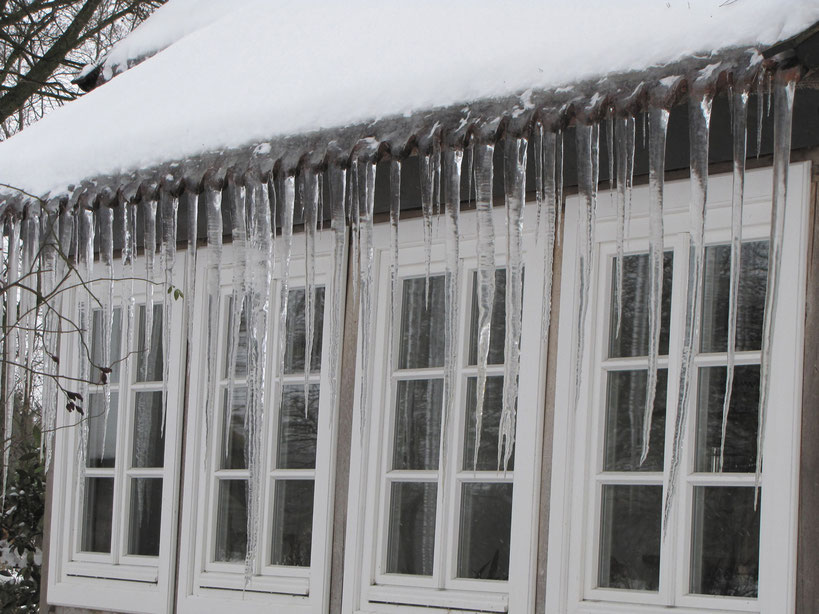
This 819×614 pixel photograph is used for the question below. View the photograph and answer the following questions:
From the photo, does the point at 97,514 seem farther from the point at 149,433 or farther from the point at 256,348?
the point at 256,348

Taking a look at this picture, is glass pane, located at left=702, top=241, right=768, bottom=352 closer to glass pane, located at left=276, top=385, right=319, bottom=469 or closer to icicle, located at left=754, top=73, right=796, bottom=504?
icicle, located at left=754, top=73, right=796, bottom=504

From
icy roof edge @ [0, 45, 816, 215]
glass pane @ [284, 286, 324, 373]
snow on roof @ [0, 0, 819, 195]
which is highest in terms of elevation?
snow on roof @ [0, 0, 819, 195]

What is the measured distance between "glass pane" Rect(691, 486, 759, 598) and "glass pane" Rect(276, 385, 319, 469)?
185 cm

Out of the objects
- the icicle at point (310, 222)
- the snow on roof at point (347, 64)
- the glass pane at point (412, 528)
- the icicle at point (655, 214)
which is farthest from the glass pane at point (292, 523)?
the icicle at point (655, 214)

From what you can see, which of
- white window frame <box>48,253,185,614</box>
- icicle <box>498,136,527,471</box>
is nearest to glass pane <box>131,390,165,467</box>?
white window frame <box>48,253,185,614</box>

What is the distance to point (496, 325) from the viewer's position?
4.48 metres

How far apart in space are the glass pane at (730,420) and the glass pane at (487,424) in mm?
859

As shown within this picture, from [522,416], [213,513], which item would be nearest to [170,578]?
[213,513]

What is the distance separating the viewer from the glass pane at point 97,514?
222 inches

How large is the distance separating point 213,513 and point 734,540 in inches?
99.0

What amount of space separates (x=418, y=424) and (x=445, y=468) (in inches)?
12.2

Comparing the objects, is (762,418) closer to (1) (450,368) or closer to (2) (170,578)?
(1) (450,368)

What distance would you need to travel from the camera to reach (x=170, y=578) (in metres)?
5.15

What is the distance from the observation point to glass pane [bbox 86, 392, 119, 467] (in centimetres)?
572
